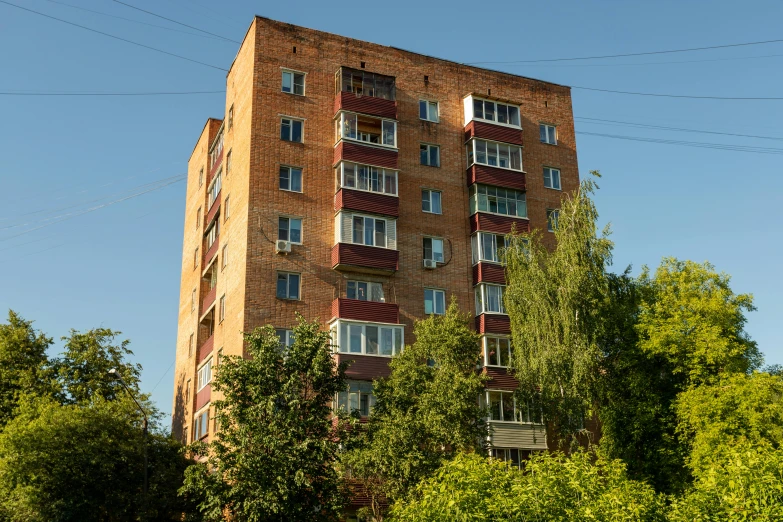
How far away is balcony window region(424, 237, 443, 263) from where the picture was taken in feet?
158

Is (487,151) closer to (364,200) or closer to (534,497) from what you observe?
(364,200)

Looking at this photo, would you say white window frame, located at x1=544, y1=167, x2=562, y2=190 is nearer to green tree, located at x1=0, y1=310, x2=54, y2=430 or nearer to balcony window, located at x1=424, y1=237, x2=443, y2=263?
balcony window, located at x1=424, y1=237, x2=443, y2=263

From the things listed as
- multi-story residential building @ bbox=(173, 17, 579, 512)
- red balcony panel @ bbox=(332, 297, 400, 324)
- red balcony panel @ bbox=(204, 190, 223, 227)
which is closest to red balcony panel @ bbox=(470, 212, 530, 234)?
multi-story residential building @ bbox=(173, 17, 579, 512)

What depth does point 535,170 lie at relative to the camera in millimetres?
53250

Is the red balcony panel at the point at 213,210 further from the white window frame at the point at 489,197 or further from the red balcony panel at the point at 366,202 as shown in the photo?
the white window frame at the point at 489,197

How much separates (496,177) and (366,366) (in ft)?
48.7

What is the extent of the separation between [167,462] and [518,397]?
1791 cm

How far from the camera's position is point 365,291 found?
45.5m

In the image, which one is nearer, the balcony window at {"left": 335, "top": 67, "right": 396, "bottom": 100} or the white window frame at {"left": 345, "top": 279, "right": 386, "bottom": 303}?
the white window frame at {"left": 345, "top": 279, "right": 386, "bottom": 303}

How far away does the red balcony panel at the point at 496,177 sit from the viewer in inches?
1960

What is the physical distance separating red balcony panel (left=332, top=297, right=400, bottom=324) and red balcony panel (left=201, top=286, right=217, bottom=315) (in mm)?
9364

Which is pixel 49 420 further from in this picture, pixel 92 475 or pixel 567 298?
pixel 567 298

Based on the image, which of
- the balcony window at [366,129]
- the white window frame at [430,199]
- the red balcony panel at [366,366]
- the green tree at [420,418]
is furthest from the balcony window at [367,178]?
the green tree at [420,418]

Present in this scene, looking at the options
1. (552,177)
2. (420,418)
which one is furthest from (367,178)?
(420,418)
